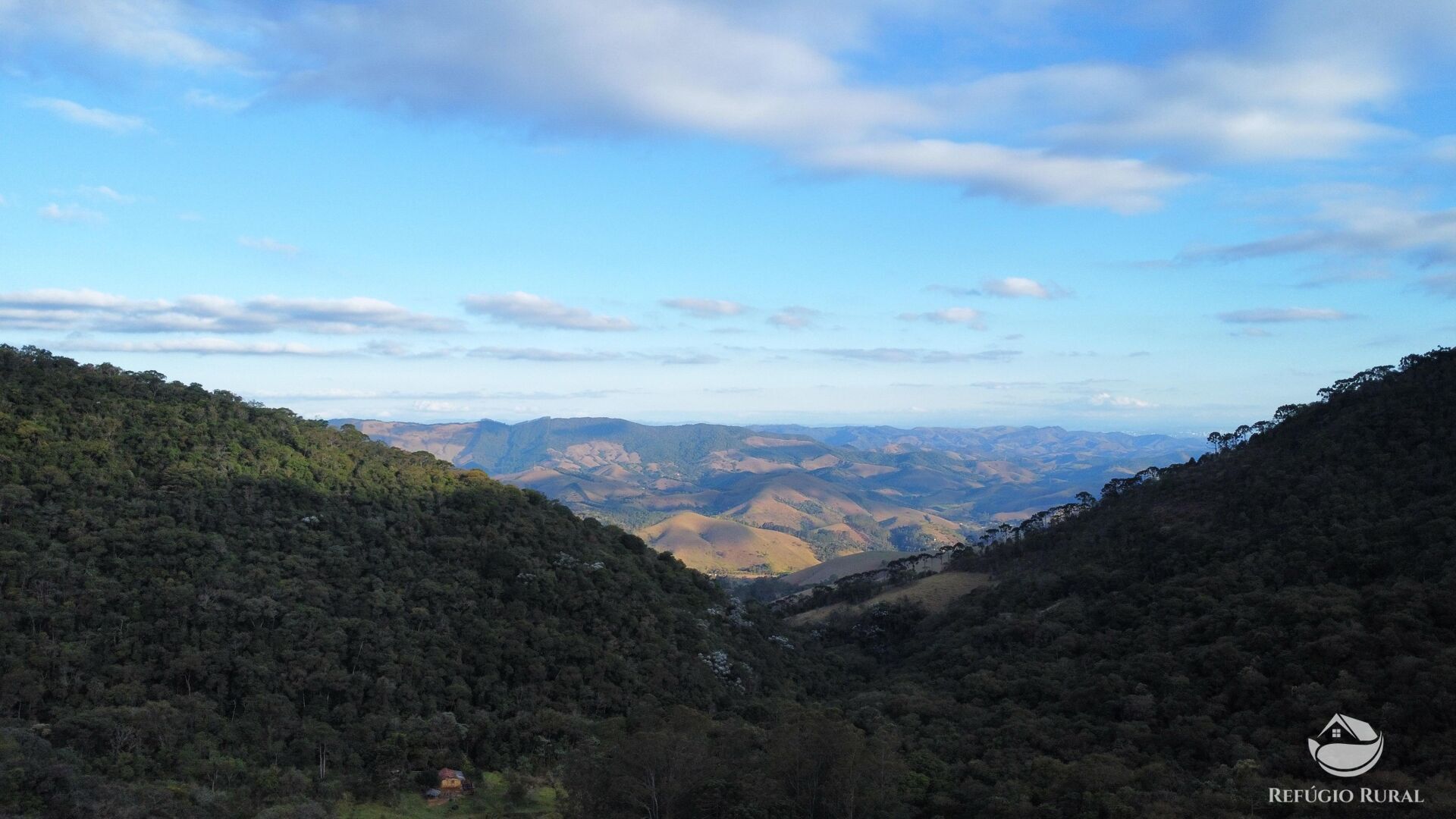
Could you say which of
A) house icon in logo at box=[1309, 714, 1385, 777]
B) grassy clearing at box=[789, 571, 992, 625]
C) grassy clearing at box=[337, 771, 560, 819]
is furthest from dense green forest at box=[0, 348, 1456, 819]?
grassy clearing at box=[789, 571, 992, 625]

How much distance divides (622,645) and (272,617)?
836 inches

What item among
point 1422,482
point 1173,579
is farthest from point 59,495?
point 1422,482

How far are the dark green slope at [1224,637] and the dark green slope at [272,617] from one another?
1880cm

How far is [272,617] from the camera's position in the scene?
157 feet

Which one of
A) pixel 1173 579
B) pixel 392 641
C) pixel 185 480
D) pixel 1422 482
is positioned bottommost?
pixel 392 641

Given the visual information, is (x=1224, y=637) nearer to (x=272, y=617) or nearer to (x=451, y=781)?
(x=451, y=781)

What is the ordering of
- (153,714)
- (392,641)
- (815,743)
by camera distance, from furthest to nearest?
(392,641)
(153,714)
(815,743)

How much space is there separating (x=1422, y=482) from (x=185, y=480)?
85.3 m

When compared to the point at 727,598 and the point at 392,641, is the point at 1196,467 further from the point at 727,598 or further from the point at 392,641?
the point at 392,641

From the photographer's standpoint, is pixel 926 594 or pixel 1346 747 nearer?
pixel 1346 747

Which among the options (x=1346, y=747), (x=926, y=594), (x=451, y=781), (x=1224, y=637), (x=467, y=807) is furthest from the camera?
(x=926, y=594)

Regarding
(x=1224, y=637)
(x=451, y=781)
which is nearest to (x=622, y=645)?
(x=451, y=781)

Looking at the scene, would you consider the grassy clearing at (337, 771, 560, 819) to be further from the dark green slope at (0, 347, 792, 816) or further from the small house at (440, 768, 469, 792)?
the dark green slope at (0, 347, 792, 816)

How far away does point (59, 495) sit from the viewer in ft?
168
